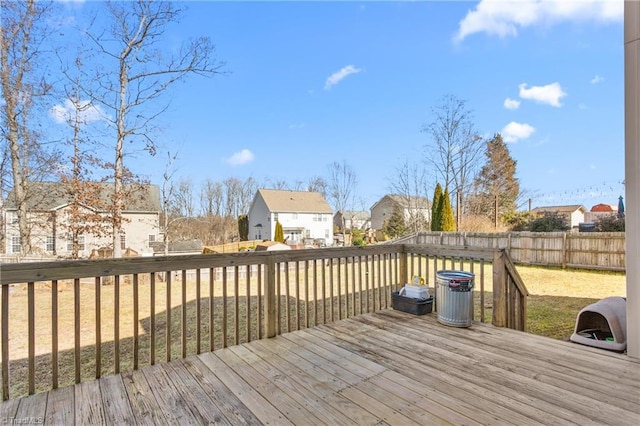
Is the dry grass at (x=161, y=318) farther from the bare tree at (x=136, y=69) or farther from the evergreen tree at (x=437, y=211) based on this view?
the evergreen tree at (x=437, y=211)

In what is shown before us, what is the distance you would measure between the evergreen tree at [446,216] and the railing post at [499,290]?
37.8ft

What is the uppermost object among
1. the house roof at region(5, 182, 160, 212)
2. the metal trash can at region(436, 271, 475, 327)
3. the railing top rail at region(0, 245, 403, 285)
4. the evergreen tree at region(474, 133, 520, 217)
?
the evergreen tree at region(474, 133, 520, 217)

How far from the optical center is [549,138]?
12.6 meters

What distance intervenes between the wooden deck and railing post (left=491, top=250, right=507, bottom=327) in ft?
1.43

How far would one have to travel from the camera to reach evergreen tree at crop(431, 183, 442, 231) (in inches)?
576

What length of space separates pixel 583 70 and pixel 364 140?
10.5 metres

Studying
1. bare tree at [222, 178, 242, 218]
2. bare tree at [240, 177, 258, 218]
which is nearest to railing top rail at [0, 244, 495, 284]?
bare tree at [222, 178, 242, 218]

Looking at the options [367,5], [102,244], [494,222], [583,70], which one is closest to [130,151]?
[102,244]

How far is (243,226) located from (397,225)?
1468cm

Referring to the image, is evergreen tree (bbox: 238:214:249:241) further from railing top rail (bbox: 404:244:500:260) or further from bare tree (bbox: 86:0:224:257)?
railing top rail (bbox: 404:244:500:260)

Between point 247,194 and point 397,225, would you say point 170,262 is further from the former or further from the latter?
point 247,194

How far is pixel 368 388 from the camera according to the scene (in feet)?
7.14

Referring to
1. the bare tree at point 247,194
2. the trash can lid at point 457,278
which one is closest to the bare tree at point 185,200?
the bare tree at point 247,194

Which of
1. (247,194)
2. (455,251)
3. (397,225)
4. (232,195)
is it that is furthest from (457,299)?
(247,194)
